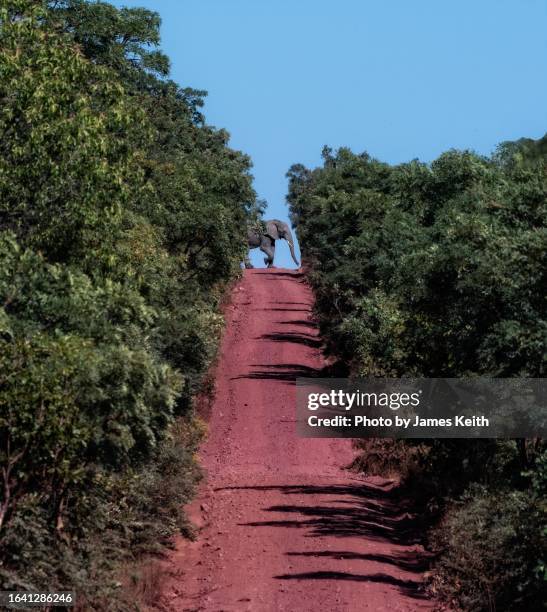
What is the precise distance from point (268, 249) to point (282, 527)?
236 feet

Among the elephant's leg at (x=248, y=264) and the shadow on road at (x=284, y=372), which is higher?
the elephant's leg at (x=248, y=264)

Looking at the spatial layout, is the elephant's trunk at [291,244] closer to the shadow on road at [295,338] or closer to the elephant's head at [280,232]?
the elephant's head at [280,232]

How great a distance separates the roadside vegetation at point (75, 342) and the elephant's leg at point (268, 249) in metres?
66.2

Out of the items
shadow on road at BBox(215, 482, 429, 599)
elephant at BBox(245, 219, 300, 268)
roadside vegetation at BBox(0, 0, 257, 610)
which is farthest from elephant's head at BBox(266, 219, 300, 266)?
roadside vegetation at BBox(0, 0, 257, 610)

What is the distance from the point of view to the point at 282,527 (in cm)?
2827

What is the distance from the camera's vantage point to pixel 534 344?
74.0ft

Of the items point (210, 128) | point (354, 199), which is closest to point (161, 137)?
point (354, 199)

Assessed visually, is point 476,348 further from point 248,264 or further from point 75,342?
point 248,264

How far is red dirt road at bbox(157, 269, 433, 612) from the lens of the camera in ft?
72.9

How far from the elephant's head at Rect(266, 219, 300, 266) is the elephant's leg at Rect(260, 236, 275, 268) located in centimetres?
45

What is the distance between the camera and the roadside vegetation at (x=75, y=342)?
55.7 ft

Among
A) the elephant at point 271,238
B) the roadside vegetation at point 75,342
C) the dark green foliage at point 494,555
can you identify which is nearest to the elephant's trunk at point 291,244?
the elephant at point 271,238

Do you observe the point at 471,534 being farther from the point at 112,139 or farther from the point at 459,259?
the point at 112,139

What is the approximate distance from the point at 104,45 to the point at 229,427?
16.8 m
